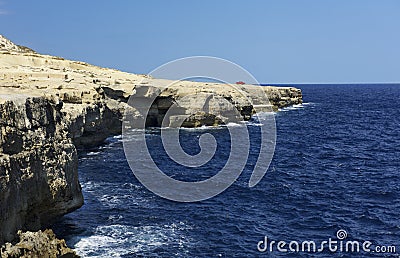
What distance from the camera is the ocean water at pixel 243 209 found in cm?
2934

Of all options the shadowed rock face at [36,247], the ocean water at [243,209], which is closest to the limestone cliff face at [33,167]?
the shadowed rock face at [36,247]

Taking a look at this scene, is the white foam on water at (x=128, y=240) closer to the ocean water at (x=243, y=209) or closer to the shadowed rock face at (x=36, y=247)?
the ocean water at (x=243, y=209)

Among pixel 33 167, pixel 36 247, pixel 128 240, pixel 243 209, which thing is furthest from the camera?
pixel 243 209

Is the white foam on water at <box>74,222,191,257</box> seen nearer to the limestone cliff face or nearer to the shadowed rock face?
the limestone cliff face

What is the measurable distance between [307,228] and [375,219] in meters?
6.46

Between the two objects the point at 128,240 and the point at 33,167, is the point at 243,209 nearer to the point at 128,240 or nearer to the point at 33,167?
the point at 128,240

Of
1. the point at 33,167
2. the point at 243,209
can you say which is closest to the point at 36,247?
the point at 33,167

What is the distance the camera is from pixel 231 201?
39812mm

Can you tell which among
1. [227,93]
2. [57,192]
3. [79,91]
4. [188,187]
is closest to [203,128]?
[227,93]

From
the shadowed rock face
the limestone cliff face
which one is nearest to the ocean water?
the shadowed rock face

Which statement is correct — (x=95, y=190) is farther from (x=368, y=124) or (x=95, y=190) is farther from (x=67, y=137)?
(x=368, y=124)

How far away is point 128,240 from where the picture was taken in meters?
29.4

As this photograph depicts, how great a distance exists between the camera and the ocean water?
96.3 ft

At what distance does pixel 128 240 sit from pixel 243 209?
12.2 meters
